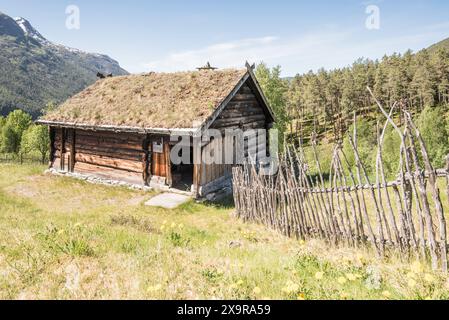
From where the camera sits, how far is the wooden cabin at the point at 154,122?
40.0ft

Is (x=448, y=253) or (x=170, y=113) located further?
(x=170, y=113)

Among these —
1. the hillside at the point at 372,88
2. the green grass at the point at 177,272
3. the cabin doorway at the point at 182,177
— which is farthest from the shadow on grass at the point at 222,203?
the hillside at the point at 372,88

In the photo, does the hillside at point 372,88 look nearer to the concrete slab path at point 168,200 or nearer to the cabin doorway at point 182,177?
the cabin doorway at point 182,177

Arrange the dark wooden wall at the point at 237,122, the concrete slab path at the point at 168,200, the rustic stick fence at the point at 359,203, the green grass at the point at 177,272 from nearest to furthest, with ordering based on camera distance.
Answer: the green grass at the point at 177,272 < the rustic stick fence at the point at 359,203 < the concrete slab path at the point at 168,200 < the dark wooden wall at the point at 237,122

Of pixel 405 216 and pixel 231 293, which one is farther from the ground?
pixel 405 216

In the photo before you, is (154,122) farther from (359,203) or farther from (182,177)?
(359,203)

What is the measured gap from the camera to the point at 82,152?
15430 mm

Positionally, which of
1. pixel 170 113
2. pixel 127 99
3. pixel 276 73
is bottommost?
pixel 170 113

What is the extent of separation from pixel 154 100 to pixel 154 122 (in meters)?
2.13

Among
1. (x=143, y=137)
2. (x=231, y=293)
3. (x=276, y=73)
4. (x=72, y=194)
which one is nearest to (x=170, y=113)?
(x=143, y=137)

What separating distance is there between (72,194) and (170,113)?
16.7 feet
